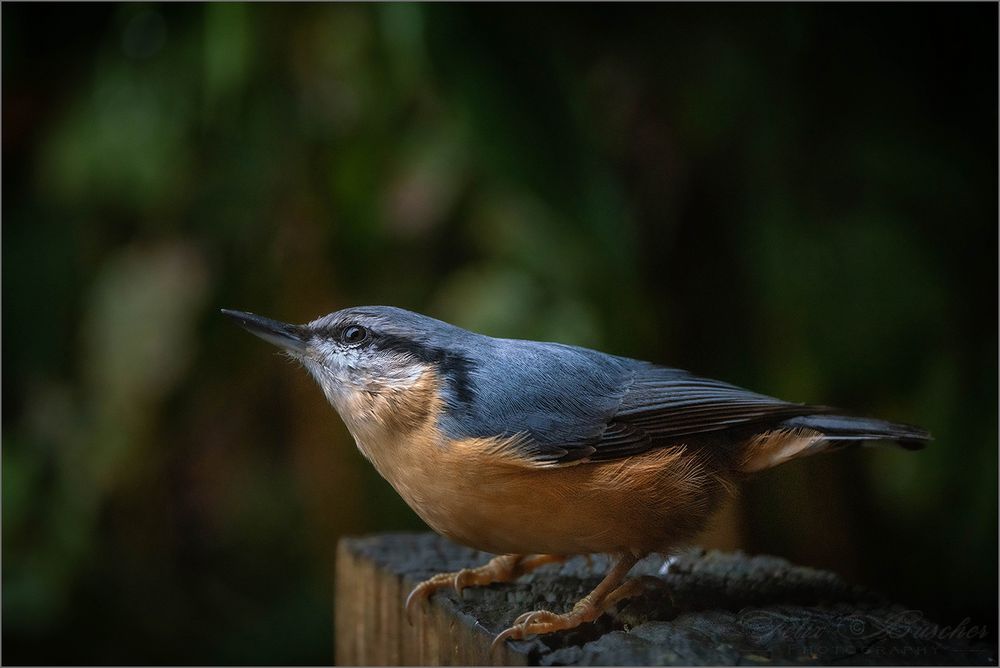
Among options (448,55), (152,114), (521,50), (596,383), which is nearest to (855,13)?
(521,50)

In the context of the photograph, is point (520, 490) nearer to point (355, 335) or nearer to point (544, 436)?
point (544, 436)

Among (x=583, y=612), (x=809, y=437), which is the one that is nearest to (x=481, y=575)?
(x=583, y=612)

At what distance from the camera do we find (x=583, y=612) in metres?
2.07

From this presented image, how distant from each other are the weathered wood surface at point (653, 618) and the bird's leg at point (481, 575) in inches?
1.0

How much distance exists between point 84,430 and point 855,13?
332 cm

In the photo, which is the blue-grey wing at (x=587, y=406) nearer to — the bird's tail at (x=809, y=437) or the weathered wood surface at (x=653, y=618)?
the bird's tail at (x=809, y=437)

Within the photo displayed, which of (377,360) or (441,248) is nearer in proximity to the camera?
(377,360)

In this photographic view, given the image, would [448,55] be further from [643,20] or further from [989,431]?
[989,431]

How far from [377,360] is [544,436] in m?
0.43

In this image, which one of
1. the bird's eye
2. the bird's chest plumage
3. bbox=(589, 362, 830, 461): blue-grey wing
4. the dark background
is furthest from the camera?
the dark background

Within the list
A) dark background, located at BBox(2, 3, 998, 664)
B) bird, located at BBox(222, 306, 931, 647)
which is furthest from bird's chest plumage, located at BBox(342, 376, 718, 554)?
dark background, located at BBox(2, 3, 998, 664)

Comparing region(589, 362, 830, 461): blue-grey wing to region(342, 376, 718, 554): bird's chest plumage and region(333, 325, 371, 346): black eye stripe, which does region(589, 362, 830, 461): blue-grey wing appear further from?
region(333, 325, 371, 346): black eye stripe

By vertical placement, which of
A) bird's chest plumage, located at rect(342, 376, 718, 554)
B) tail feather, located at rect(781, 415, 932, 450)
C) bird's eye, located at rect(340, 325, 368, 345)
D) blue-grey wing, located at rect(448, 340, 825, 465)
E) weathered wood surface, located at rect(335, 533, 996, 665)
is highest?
bird's eye, located at rect(340, 325, 368, 345)

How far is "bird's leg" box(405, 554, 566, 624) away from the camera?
234cm
